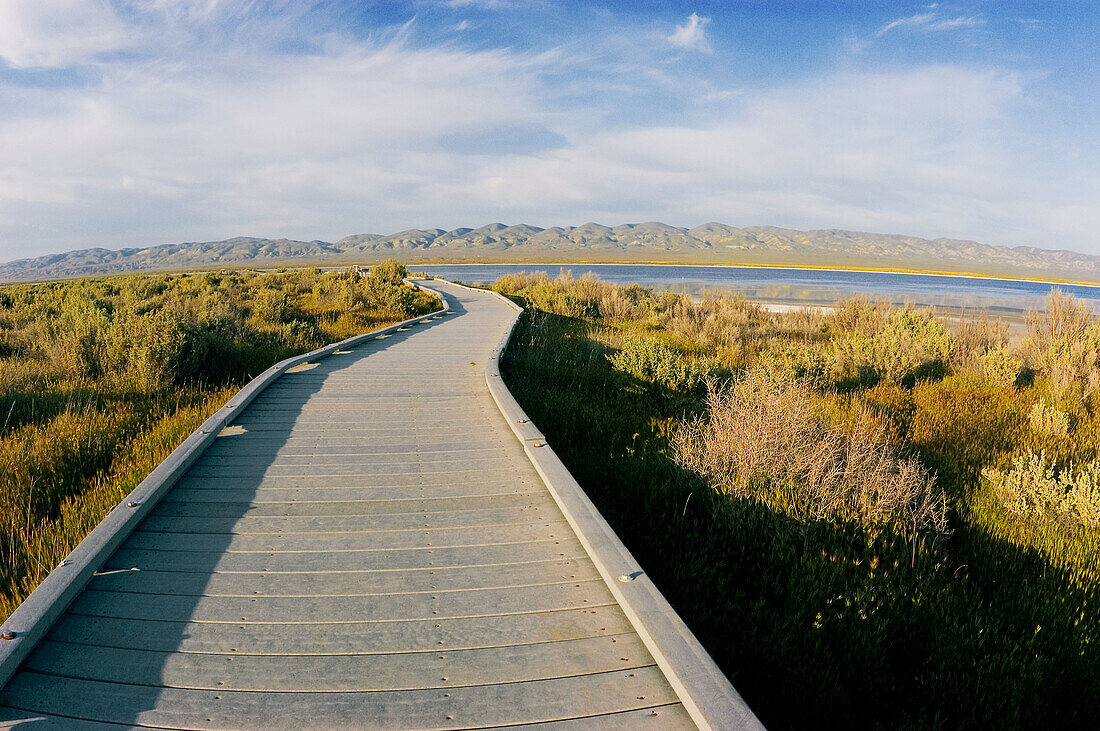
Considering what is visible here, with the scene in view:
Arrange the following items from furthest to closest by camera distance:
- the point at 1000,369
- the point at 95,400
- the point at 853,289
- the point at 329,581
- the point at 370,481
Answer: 1. the point at 853,289
2. the point at 1000,369
3. the point at 95,400
4. the point at 370,481
5. the point at 329,581

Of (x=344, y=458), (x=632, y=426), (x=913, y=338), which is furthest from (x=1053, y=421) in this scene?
(x=344, y=458)

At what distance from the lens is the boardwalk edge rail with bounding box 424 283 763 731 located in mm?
2035

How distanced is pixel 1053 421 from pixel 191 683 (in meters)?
9.34

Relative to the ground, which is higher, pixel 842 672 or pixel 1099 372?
pixel 1099 372

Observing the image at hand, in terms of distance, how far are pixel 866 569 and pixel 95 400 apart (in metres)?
8.09

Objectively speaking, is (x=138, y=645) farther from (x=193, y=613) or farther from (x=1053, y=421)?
(x=1053, y=421)

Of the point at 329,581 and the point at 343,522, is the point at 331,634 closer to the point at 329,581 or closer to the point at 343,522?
the point at 329,581

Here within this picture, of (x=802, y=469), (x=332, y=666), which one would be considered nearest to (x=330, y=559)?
(x=332, y=666)

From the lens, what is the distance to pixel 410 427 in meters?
5.66

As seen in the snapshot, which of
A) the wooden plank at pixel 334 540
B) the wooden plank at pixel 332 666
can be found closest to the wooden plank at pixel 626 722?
the wooden plank at pixel 332 666

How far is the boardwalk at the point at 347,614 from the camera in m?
2.13

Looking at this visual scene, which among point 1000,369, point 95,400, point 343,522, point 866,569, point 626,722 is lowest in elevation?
point 866,569

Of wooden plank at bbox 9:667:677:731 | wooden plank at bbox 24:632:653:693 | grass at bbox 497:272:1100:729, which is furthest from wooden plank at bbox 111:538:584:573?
grass at bbox 497:272:1100:729

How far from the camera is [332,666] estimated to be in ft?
7.68
